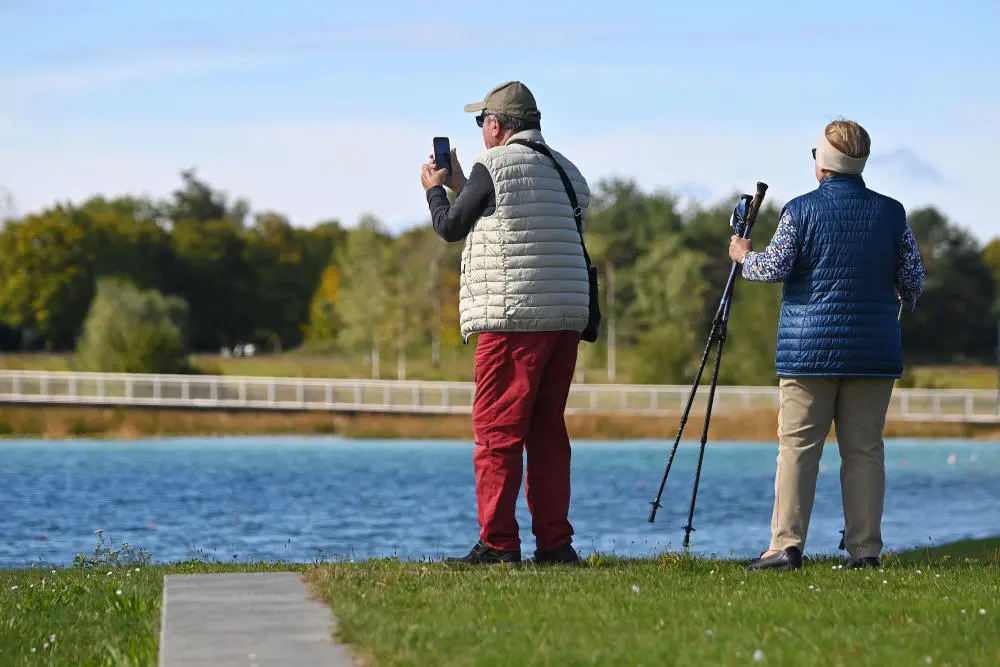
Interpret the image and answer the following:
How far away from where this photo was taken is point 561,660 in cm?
448

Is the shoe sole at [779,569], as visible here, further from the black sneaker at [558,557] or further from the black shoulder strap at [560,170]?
the black shoulder strap at [560,170]

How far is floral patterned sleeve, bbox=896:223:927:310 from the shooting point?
6629 mm

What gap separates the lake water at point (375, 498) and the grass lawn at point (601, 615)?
290cm

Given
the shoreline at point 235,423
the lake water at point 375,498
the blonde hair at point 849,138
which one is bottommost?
the lake water at point 375,498

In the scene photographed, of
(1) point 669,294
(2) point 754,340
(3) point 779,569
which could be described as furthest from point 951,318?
(3) point 779,569

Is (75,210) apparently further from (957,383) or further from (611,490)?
(611,490)

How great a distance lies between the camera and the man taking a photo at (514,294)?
646 centimetres

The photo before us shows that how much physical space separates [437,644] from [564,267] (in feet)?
7.49

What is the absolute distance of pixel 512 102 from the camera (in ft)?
21.8

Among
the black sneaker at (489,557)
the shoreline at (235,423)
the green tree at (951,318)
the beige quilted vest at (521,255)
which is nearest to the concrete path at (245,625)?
the black sneaker at (489,557)

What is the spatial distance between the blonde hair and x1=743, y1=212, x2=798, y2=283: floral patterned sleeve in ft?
1.26

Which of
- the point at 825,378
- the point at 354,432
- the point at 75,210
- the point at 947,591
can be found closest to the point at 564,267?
the point at 825,378

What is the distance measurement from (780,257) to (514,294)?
114 centimetres

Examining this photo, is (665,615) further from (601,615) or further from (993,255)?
(993,255)
